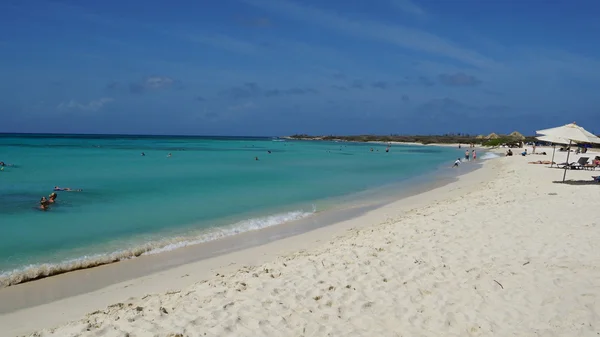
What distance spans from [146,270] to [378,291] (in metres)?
4.02

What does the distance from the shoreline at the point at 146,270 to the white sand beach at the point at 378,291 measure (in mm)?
64

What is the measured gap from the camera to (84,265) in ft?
23.2

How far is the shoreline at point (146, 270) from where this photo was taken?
5590 mm

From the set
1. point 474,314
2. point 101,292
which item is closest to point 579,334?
point 474,314

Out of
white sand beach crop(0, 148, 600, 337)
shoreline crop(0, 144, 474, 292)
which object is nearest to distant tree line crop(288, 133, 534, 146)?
shoreline crop(0, 144, 474, 292)

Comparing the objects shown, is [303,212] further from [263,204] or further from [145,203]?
[145,203]

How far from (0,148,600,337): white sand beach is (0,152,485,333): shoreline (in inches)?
2.5

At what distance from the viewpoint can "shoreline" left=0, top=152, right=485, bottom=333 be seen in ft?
18.3

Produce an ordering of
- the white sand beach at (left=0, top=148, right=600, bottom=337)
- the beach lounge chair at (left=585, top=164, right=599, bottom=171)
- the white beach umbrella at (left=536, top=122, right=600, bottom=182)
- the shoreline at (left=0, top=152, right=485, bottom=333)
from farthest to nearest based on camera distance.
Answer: the beach lounge chair at (left=585, top=164, right=599, bottom=171)
the white beach umbrella at (left=536, top=122, right=600, bottom=182)
the shoreline at (left=0, top=152, right=485, bottom=333)
the white sand beach at (left=0, top=148, right=600, bottom=337)

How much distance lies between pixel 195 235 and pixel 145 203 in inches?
207

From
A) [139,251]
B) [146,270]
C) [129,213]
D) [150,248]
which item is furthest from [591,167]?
[146,270]

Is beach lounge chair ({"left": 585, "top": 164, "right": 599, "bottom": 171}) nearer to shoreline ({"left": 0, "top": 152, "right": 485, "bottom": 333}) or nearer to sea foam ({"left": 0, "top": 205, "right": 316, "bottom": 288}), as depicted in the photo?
shoreline ({"left": 0, "top": 152, "right": 485, "bottom": 333})

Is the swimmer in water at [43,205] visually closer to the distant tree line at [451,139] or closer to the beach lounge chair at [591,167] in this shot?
the beach lounge chair at [591,167]

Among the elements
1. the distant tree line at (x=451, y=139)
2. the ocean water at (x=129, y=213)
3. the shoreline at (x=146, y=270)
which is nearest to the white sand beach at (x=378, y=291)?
the shoreline at (x=146, y=270)
